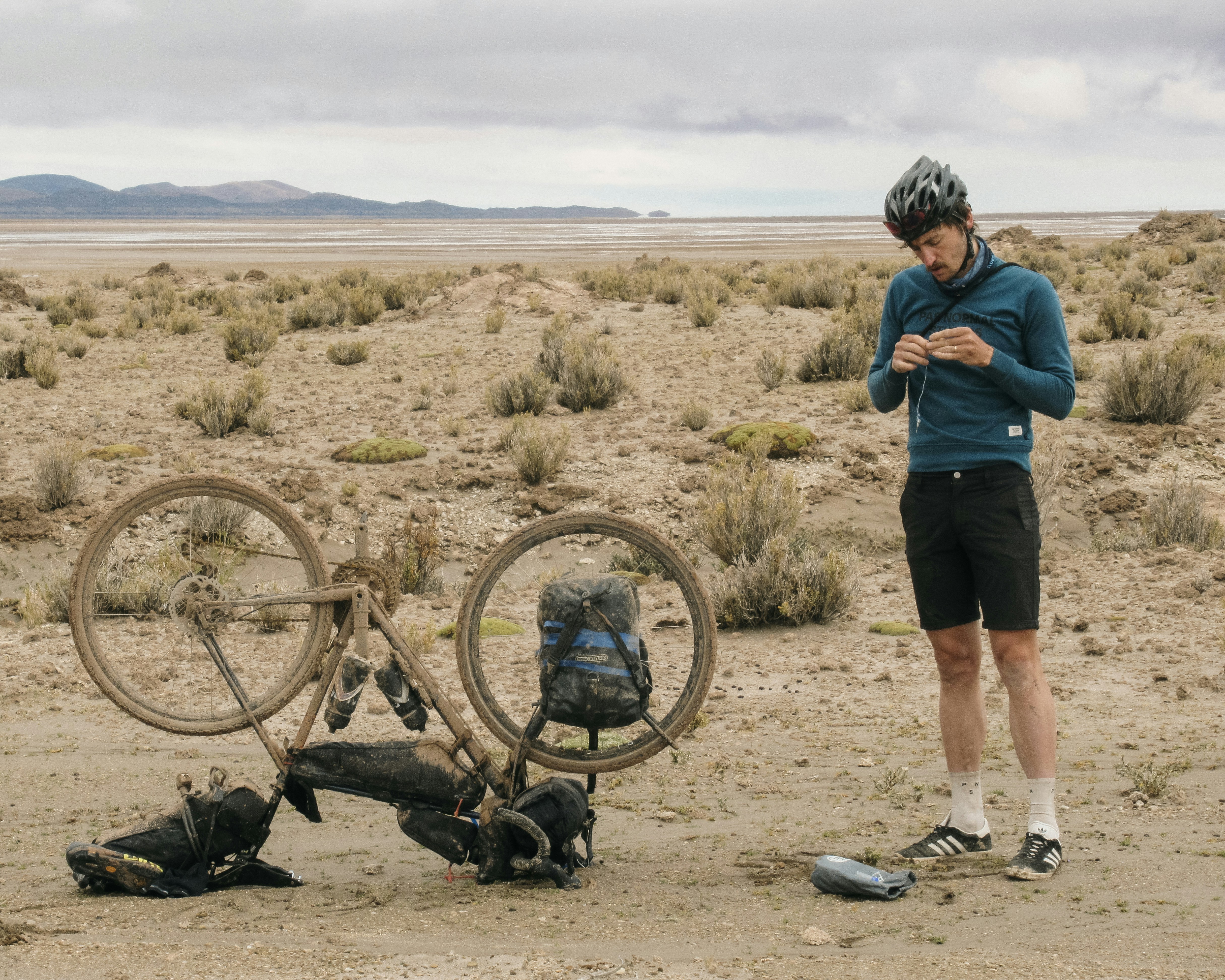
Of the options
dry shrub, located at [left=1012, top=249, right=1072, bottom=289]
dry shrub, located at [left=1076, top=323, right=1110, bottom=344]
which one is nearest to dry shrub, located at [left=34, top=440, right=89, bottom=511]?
dry shrub, located at [left=1076, top=323, right=1110, bottom=344]

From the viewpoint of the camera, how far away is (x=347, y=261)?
64.8 meters

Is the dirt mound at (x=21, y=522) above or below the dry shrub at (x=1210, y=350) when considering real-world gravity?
below

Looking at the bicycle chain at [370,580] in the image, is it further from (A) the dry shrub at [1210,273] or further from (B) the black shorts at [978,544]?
(A) the dry shrub at [1210,273]

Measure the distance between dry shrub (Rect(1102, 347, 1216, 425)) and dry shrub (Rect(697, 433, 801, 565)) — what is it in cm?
562

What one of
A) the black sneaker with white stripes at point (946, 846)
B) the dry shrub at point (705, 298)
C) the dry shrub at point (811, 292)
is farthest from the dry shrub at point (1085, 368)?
the black sneaker with white stripes at point (946, 846)

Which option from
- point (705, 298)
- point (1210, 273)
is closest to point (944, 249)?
point (705, 298)

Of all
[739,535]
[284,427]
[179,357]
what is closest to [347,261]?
[179,357]

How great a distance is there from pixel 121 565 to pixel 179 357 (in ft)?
43.4

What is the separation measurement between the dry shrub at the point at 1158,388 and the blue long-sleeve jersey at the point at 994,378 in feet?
34.9

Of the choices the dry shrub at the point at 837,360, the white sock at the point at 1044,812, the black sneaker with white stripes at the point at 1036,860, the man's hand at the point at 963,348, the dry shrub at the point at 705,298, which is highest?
the dry shrub at the point at 705,298

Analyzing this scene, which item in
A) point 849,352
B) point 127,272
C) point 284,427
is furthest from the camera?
point 127,272

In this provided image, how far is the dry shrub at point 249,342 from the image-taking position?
18.7 meters

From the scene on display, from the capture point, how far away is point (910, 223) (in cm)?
360

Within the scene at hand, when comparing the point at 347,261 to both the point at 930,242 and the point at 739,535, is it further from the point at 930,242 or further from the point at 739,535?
the point at 930,242
